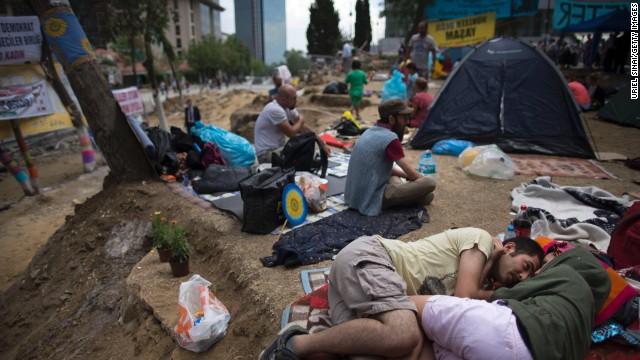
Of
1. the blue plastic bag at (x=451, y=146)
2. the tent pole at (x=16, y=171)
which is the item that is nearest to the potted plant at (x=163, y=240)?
the blue plastic bag at (x=451, y=146)

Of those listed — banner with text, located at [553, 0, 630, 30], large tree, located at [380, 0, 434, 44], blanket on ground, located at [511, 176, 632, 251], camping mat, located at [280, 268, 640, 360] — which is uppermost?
large tree, located at [380, 0, 434, 44]

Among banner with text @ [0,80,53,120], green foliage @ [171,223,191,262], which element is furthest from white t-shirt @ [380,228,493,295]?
banner with text @ [0,80,53,120]

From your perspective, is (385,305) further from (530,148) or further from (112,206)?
(530,148)

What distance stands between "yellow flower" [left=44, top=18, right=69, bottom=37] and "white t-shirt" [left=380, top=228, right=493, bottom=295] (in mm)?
5837

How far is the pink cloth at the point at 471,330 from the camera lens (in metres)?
1.68

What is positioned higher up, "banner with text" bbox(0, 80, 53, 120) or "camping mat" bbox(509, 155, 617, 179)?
"banner with text" bbox(0, 80, 53, 120)

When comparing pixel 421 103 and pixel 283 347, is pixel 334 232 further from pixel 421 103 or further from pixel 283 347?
pixel 421 103

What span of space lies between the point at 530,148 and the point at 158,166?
6490 mm

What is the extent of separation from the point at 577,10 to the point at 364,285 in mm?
16866

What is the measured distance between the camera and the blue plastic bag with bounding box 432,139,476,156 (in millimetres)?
6711

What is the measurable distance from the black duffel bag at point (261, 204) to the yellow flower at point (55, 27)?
13.1ft

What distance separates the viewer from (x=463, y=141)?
6828 millimetres

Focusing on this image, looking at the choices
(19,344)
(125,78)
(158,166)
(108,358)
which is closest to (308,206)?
(108,358)

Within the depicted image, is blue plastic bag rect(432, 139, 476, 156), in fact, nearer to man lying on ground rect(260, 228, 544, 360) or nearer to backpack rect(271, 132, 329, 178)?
backpack rect(271, 132, 329, 178)
